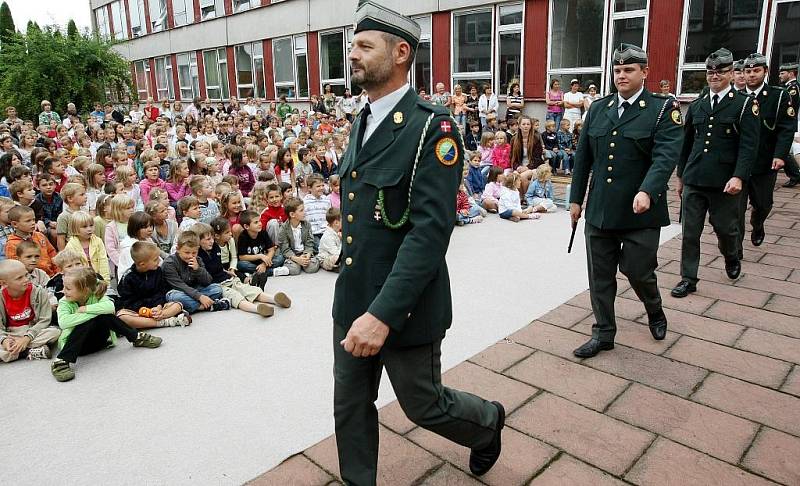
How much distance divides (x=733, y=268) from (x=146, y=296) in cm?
480

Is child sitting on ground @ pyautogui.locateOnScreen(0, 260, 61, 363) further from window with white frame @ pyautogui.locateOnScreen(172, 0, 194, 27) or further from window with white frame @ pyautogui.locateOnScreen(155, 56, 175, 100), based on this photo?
window with white frame @ pyautogui.locateOnScreen(155, 56, 175, 100)

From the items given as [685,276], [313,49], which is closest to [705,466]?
[685,276]

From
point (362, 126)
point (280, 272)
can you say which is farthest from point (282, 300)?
point (362, 126)

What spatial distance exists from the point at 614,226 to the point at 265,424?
7.35ft

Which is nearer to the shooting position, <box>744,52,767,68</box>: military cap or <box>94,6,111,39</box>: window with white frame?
<box>744,52,767,68</box>: military cap

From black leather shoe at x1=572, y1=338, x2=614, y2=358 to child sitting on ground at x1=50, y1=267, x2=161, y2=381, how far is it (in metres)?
2.78

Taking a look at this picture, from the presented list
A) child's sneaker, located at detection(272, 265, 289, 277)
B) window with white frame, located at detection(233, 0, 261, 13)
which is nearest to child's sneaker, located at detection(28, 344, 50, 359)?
child's sneaker, located at detection(272, 265, 289, 277)

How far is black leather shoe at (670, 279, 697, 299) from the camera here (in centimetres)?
475

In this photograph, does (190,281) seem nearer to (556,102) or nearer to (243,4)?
(556,102)

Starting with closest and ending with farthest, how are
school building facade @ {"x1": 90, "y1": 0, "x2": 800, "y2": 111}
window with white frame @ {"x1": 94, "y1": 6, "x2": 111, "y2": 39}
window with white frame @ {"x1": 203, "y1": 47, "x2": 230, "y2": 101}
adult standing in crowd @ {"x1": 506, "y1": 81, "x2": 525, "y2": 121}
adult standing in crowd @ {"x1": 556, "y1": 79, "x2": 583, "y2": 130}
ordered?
1. school building facade @ {"x1": 90, "y1": 0, "x2": 800, "y2": 111}
2. adult standing in crowd @ {"x1": 556, "y1": 79, "x2": 583, "y2": 130}
3. adult standing in crowd @ {"x1": 506, "y1": 81, "x2": 525, "y2": 121}
4. window with white frame @ {"x1": 203, "y1": 47, "x2": 230, "y2": 101}
5. window with white frame @ {"x1": 94, "y1": 6, "x2": 111, "y2": 39}

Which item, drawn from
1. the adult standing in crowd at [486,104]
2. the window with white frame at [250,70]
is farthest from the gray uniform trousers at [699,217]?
the window with white frame at [250,70]

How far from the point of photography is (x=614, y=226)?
3549 millimetres

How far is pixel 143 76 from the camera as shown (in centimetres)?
3145

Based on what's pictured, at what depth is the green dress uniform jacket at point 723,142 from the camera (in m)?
4.62
